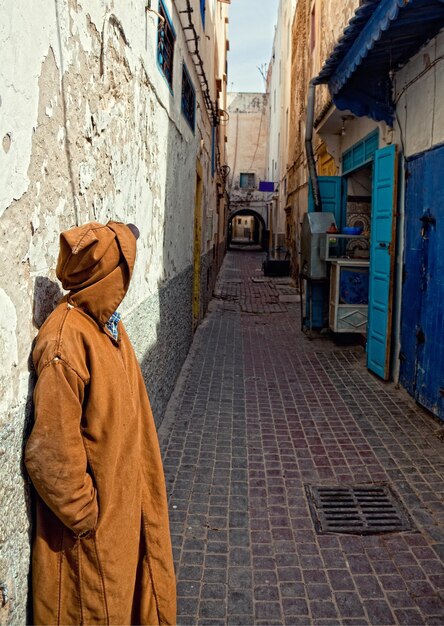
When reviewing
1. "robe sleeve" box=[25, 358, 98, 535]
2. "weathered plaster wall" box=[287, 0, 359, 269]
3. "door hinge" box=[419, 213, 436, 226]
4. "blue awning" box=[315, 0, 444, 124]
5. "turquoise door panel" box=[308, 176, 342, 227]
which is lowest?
"robe sleeve" box=[25, 358, 98, 535]

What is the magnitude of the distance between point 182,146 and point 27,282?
4750mm

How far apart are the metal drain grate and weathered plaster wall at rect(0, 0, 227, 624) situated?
1.61 metres

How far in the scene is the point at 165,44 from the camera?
4.84 m

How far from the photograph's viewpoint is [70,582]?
5.62 feet

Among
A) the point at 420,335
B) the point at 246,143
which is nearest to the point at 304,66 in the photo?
the point at 420,335

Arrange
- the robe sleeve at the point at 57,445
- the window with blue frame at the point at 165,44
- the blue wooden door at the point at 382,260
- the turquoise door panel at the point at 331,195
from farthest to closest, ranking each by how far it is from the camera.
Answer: the turquoise door panel at the point at 331,195 < the blue wooden door at the point at 382,260 < the window with blue frame at the point at 165,44 < the robe sleeve at the point at 57,445

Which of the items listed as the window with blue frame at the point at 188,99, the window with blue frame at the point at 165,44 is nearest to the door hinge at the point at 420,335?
the window with blue frame at the point at 165,44

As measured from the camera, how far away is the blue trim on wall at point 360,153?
7.44 metres

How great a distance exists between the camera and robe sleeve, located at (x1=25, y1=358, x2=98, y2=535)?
159 cm

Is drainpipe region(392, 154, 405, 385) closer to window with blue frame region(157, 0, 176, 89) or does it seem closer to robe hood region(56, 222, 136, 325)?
window with blue frame region(157, 0, 176, 89)

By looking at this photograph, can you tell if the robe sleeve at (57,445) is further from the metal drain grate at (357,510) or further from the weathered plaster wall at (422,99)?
the weathered plaster wall at (422,99)

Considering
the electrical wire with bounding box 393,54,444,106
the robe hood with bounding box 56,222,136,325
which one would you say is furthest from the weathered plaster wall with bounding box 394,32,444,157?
the robe hood with bounding box 56,222,136,325

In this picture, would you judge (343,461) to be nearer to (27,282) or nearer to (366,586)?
(366,586)

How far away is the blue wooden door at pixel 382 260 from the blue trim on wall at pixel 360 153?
96cm
